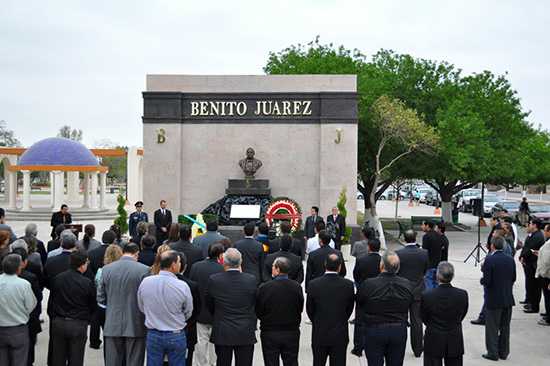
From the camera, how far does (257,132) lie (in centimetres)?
1886

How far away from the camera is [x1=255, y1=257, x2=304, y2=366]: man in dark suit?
5.66 metres

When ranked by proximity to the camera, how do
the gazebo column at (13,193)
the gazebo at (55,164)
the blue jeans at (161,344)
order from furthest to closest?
the gazebo column at (13,193), the gazebo at (55,164), the blue jeans at (161,344)

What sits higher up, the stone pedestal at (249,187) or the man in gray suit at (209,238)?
the stone pedestal at (249,187)

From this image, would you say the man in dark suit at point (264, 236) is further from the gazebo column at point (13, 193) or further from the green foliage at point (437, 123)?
the gazebo column at point (13, 193)

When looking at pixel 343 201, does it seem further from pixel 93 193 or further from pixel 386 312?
pixel 93 193

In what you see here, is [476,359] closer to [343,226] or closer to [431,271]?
[431,271]

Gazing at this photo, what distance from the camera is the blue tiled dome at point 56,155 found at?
1312 inches

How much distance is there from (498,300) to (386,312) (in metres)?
2.93

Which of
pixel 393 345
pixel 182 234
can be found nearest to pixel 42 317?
pixel 182 234

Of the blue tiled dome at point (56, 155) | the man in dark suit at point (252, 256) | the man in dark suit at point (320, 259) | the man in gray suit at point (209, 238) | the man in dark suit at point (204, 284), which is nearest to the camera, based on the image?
the man in dark suit at point (204, 284)

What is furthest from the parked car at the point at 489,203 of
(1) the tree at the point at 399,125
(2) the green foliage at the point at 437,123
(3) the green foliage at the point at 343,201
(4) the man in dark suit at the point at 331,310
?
(4) the man in dark suit at the point at 331,310

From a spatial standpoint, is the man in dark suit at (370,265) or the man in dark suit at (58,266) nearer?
the man in dark suit at (58,266)

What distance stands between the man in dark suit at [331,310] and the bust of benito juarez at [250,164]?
12627mm

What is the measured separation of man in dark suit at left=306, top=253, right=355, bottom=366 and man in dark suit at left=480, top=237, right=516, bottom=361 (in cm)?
309
